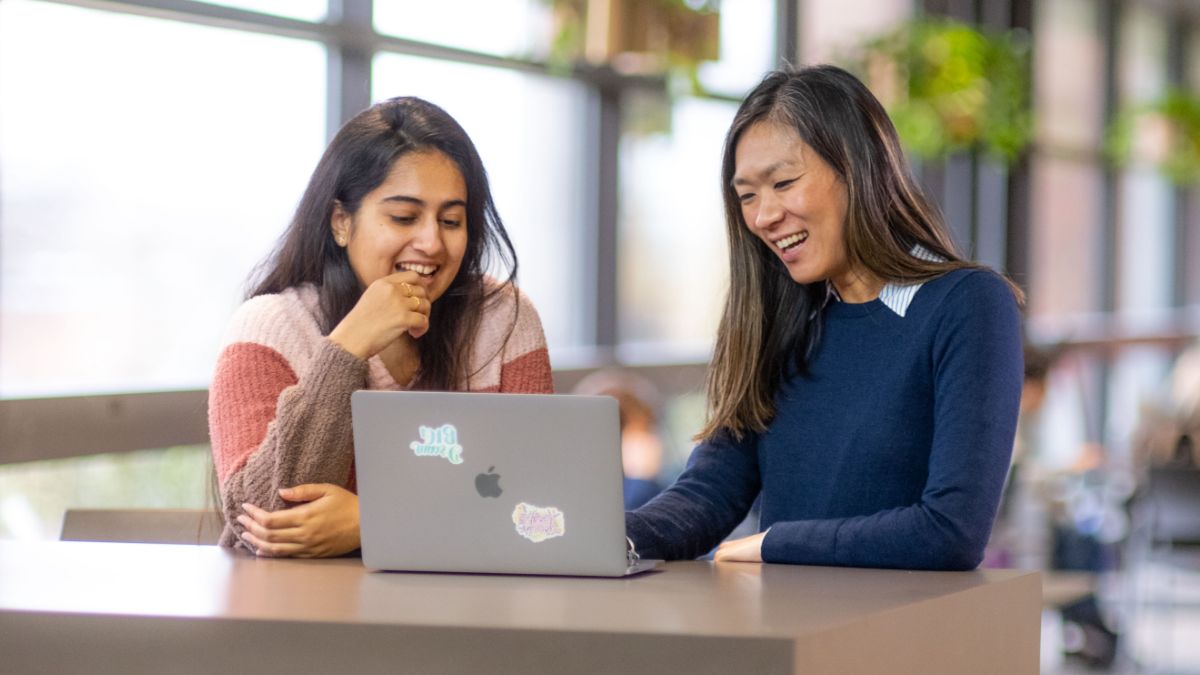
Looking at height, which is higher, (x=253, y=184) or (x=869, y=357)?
(x=253, y=184)

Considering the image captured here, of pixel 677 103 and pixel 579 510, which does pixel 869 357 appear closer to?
pixel 579 510

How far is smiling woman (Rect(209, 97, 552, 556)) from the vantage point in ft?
6.66

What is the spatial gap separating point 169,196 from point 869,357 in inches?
96.1

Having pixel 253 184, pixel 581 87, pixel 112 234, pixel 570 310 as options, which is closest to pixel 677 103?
pixel 581 87

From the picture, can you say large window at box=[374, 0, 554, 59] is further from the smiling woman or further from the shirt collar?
the shirt collar

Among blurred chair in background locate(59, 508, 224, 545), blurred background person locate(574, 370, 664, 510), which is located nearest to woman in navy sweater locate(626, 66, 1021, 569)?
blurred chair in background locate(59, 508, 224, 545)

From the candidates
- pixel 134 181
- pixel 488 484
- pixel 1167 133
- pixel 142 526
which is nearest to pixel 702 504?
pixel 488 484

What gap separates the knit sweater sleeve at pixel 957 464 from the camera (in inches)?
72.2

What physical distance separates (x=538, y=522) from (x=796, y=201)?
0.63m

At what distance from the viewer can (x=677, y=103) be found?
5586 mm

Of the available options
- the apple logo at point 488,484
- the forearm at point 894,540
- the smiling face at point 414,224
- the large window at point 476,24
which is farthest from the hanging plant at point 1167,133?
the apple logo at point 488,484

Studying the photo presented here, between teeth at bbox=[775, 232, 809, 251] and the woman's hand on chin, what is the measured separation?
2.29 ft

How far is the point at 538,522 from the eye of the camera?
170 centimetres

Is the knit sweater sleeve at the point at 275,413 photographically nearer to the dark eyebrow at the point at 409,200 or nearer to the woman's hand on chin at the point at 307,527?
the woman's hand on chin at the point at 307,527
